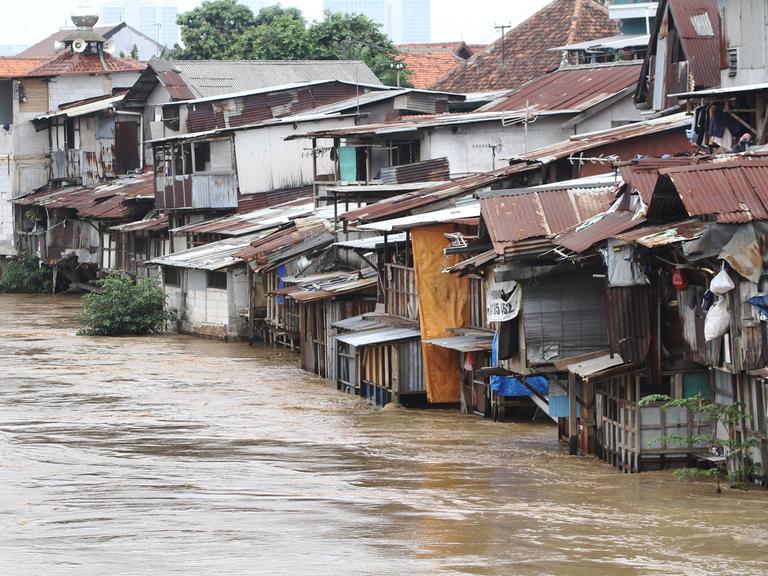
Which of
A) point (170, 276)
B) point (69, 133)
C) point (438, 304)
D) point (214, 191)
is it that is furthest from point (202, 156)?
point (438, 304)

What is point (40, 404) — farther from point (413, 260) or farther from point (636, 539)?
point (636, 539)

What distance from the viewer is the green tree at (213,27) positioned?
5888cm

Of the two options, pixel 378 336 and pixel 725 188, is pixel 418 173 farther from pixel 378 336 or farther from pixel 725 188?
pixel 725 188

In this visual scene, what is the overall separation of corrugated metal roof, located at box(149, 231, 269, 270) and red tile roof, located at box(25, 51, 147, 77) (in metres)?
18.7

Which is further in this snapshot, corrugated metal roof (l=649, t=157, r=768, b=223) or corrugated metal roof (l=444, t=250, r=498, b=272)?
corrugated metal roof (l=444, t=250, r=498, b=272)

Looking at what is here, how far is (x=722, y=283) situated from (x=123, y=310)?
2406 centimetres

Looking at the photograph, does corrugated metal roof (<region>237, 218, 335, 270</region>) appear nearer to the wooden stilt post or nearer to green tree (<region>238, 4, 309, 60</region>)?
the wooden stilt post

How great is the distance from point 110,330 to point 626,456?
72.2 ft

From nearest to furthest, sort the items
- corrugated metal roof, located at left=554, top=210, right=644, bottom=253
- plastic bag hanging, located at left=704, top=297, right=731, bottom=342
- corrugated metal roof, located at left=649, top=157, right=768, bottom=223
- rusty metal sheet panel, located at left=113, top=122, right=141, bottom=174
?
corrugated metal roof, located at left=649, top=157, right=768, bottom=223 < plastic bag hanging, located at left=704, top=297, right=731, bottom=342 < corrugated metal roof, located at left=554, top=210, right=644, bottom=253 < rusty metal sheet panel, located at left=113, top=122, right=141, bottom=174

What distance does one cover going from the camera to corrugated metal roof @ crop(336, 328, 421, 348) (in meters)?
23.8

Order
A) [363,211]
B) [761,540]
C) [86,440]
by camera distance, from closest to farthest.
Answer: [761,540] < [86,440] < [363,211]

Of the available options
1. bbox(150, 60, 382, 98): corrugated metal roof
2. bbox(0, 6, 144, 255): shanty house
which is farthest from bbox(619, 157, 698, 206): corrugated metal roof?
bbox(0, 6, 144, 255): shanty house

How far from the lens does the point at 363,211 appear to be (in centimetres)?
2677

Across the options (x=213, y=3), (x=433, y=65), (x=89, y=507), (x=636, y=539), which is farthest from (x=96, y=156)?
(x=636, y=539)
